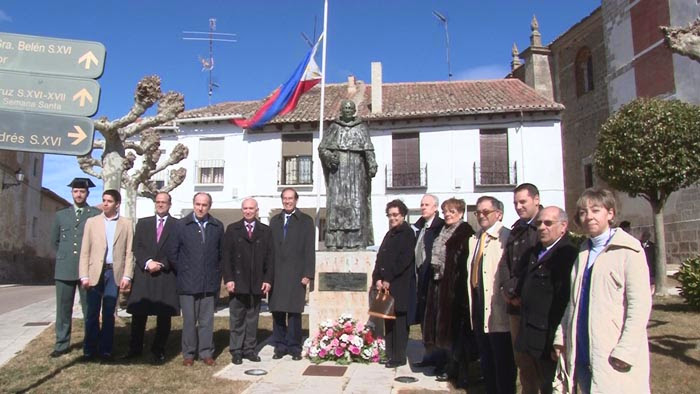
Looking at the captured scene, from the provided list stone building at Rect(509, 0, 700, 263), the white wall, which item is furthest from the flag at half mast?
stone building at Rect(509, 0, 700, 263)

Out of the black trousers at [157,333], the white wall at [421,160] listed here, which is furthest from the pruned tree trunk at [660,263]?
the black trousers at [157,333]

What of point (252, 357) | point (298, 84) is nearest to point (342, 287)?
point (252, 357)

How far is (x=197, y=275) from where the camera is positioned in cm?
557

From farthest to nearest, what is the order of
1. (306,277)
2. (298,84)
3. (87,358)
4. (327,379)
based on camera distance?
(298,84)
(306,277)
(87,358)
(327,379)

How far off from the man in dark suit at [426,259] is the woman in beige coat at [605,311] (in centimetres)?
217

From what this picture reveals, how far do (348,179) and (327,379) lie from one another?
2.52m

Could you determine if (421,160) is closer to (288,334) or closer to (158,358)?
(288,334)

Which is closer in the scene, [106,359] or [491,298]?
[491,298]

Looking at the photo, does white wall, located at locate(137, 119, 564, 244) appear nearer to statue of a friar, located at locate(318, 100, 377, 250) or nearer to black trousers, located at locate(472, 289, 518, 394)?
statue of a friar, located at locate(318, 100, 377, 250)

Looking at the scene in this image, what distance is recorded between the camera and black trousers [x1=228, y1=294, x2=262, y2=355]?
5695 millimetres

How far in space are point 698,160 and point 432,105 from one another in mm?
10891

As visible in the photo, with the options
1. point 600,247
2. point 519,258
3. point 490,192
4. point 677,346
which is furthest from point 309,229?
point 490,192

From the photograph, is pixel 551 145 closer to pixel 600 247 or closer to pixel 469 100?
pixel 469 100

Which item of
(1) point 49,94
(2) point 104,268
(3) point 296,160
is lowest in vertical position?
(2) point 104,268
